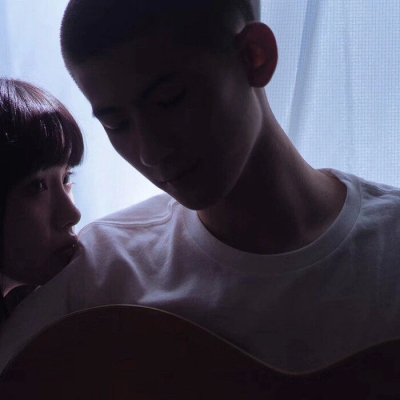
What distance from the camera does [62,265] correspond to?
2.35ft

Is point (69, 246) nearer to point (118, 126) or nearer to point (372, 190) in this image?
point (118, 126)

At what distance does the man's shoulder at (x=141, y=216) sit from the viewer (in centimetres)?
77

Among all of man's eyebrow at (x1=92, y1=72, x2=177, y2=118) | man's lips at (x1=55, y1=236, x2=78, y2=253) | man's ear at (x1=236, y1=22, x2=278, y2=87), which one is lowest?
man's lips at (x1=55, y1=236, x2=78, y2=253)

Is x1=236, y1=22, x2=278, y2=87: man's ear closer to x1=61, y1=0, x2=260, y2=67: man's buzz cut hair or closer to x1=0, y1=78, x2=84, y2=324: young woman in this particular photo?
x1=61, y1=0, x2=260, y2=67: man's buzz cut hair

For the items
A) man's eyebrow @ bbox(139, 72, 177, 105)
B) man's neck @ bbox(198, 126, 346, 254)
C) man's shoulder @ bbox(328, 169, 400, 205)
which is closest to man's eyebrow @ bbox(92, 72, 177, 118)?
man's eyebrow @ bbox(139, 72, 177, 105)

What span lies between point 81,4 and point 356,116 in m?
0.49

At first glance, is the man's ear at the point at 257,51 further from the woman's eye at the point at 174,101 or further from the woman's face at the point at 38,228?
the woman's face at the point at 38,228

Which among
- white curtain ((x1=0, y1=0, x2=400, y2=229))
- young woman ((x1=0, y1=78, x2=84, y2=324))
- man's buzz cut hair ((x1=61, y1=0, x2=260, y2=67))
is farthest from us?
white curtain ((x1=0, y1=0, x2=400, y2=229))

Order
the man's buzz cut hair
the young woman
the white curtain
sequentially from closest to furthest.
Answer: the man's buzz cut hair, the young woman, the white curtain

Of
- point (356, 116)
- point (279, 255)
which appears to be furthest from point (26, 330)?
point (356, 116)

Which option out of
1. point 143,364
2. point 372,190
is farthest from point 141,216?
point 372,190

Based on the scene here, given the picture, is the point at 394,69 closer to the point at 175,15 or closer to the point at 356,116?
the point at 356,116

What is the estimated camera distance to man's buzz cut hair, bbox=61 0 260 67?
583mm

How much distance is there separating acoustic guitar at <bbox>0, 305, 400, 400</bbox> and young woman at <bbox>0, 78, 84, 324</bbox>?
0.31 feet
